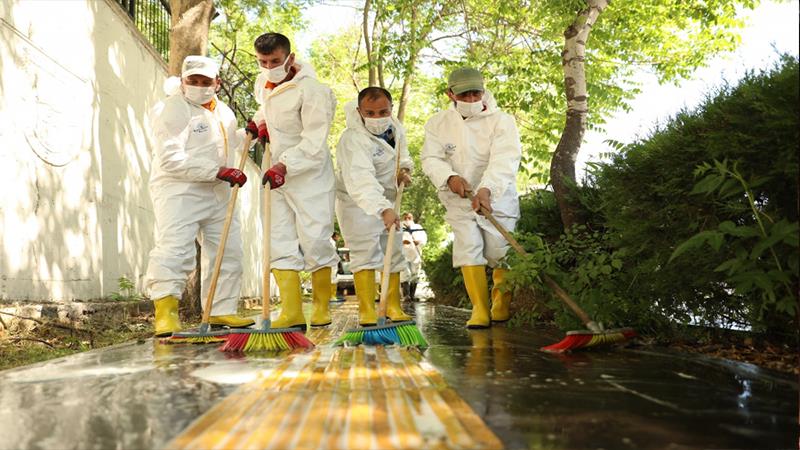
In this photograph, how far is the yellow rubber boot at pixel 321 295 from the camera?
623 cm

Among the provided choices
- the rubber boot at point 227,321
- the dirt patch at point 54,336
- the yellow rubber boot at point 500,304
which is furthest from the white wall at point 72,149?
the yellow rubber boot at point 500,304

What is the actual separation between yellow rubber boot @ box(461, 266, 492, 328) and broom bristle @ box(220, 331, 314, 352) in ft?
6.27

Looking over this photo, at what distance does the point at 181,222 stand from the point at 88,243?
240cm

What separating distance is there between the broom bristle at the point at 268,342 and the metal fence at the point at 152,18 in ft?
19.5

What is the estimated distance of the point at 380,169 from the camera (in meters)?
6.23

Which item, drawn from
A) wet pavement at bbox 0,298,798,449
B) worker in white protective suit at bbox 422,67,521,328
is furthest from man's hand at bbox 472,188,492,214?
wet pavement at bbox 0,298,798,449

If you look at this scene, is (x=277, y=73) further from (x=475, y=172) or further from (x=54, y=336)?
(x=54, y=336)

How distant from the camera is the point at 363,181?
18.8 feet

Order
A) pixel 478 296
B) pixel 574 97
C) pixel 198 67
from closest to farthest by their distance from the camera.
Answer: pixel 198 67
pixel 478 296
pixel 574 97

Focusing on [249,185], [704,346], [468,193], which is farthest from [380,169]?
[249,185]

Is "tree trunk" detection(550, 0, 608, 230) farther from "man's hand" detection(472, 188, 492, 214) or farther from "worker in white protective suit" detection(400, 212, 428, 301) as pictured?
"worker in white protective suit" detection(400, 212, 428, 301)

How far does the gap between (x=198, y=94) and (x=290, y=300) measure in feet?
5.70

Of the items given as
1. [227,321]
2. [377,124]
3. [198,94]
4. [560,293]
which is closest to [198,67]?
[198,94]

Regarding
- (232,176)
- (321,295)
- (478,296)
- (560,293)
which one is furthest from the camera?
(321,295)
